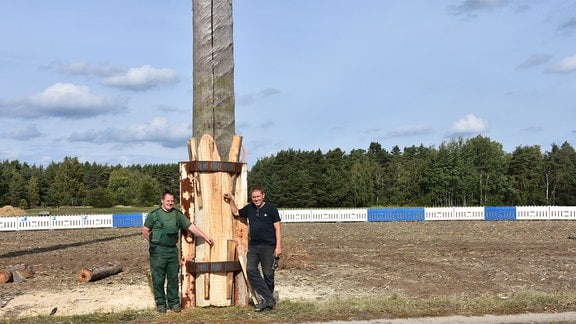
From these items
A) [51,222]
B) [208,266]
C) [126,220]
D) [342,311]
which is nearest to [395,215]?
[126,220]

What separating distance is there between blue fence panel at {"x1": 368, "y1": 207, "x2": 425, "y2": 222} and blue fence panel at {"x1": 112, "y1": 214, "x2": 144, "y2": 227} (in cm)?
1596

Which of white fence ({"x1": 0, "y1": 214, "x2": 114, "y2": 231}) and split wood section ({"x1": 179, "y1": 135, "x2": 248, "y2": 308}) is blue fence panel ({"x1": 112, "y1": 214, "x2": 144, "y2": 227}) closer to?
white fence ({"x1": 0, "y1": 214, "x2": 114, "y2": 231})

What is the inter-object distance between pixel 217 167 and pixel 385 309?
285cm

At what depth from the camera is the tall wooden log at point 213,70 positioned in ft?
25.2

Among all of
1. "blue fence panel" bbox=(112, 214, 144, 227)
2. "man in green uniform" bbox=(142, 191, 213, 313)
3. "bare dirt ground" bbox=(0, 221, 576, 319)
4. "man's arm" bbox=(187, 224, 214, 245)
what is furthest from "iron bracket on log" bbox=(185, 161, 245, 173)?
"blue fence panel" bbox=(112, 214, 144, 227)

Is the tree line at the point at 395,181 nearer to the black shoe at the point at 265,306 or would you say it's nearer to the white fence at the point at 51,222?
the white fence at the point at 51,222

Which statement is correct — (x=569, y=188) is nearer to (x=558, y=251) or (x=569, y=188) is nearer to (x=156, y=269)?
(x=558, y=251)

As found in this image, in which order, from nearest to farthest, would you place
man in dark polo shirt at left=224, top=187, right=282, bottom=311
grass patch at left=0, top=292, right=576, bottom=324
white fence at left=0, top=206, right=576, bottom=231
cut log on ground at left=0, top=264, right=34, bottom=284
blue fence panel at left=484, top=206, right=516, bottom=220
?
grass patch at left=0, top=292, right=576, bottom=324
man in dark polo shirt at left=224, top=187, right=282, bottom=311
cut log on ground at left=0, top=264, right=34, bottom=284
white fence at left=0, top=206, right=576, bottom=231
blue fence panel at left=484, top=206, right=516, bottom=220

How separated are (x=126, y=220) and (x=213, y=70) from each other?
3223 cm

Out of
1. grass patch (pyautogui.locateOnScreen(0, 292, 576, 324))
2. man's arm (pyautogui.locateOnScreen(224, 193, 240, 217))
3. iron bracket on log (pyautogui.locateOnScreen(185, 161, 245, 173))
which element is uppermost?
iron bracket on log (pyautogui.locateOnScreen(185, 161, 245, 173))

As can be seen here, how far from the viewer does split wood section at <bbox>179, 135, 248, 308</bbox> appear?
7.54m

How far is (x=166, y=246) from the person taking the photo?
7.78 metres

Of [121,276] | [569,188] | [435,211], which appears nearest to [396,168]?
[569,188]

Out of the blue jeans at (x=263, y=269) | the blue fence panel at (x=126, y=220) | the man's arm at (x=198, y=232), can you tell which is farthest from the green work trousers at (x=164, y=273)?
the blue fence panel at (x=126, y=220)
